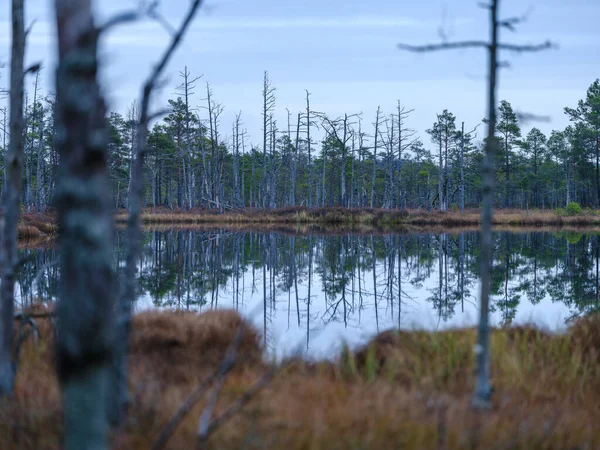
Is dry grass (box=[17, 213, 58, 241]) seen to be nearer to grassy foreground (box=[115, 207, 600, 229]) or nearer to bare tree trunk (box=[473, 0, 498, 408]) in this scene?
grassy foreground (box=[115, 207, 600, 229])

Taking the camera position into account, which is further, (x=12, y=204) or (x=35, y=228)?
(x=35, y=228)

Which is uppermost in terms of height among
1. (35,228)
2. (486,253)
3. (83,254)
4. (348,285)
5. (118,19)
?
(118,19)

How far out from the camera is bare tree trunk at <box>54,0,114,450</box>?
2.21 m

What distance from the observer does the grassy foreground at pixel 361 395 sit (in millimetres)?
3391

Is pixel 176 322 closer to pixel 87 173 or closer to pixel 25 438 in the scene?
pixel 25 438

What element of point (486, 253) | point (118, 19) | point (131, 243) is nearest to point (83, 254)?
point (118, 19)

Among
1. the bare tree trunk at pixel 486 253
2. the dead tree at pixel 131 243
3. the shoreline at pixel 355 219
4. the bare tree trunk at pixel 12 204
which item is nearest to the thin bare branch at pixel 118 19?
the dead tree at pixel 131 243

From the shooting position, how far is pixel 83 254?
2.21 metres

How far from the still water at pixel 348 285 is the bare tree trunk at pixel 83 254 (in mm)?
3530

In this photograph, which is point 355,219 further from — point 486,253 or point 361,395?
point 361,395

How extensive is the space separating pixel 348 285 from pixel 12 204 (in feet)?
41.4

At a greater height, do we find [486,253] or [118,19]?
[118,19]

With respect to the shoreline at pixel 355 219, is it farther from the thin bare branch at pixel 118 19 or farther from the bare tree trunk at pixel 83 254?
the bare tree trunk at pixel 83 254

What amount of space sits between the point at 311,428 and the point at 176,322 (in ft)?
13.8
